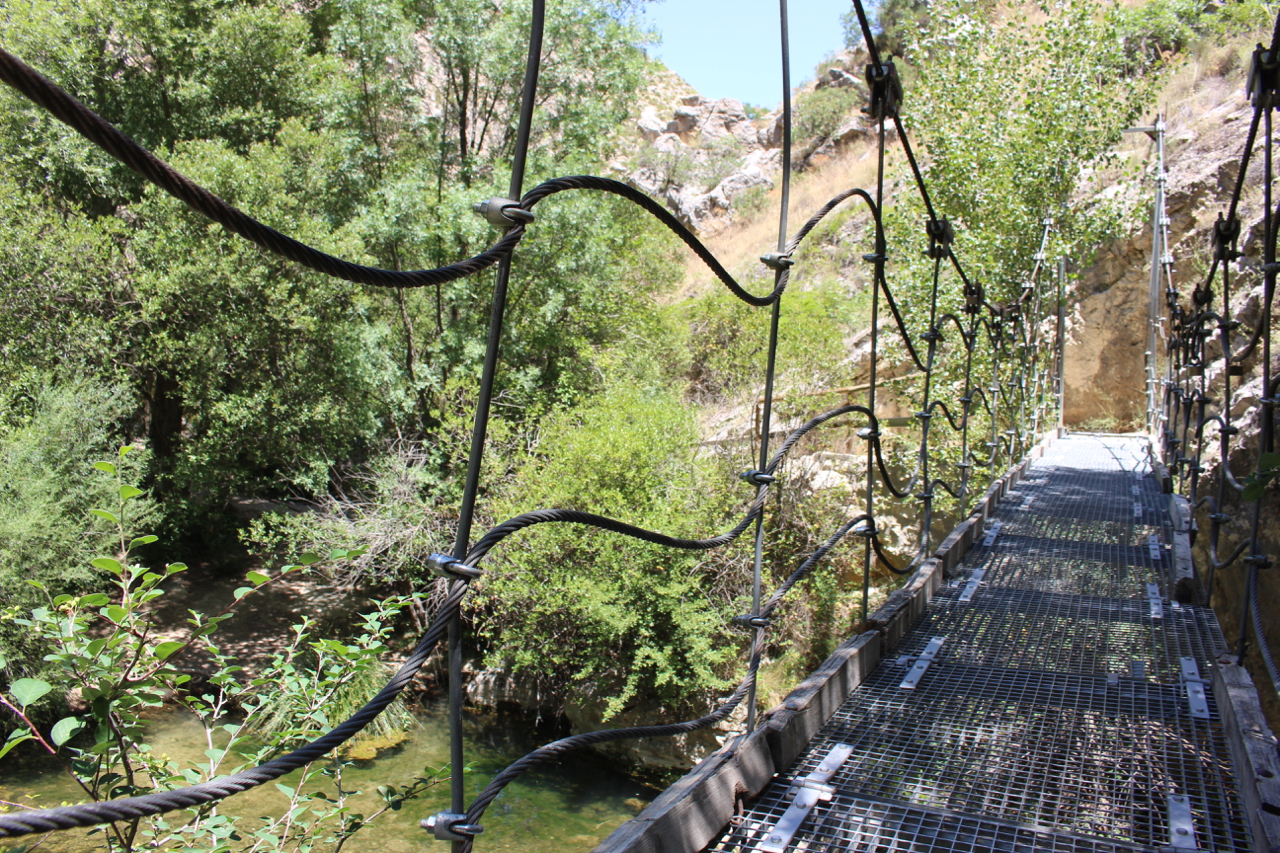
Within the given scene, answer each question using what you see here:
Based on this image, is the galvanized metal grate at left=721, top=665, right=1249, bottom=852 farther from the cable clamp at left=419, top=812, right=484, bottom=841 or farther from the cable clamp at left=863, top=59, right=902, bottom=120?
the cable clamp at left=863, top=59, right=902, bottom=120

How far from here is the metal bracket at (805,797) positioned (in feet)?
4.55

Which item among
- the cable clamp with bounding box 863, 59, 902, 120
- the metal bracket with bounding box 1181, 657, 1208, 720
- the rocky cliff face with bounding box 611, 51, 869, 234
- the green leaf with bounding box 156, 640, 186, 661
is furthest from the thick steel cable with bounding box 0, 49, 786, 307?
the rocky cliff face with bounding box 611, 51, 869, 234

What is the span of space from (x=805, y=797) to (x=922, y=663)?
0.87 meters

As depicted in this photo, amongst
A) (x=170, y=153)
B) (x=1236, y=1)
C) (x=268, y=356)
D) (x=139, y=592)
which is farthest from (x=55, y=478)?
(x=1236, y=1)

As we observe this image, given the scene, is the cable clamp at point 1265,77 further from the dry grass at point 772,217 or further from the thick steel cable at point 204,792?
the dry grass at point 772,217

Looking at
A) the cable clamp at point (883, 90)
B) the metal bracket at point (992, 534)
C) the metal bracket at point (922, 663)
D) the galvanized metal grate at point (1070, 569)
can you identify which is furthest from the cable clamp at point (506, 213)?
the metal bracket at point (992, 534)

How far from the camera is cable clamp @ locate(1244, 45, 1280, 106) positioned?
75.2 inches

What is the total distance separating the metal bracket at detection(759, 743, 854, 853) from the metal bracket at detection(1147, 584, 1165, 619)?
145 centimetres

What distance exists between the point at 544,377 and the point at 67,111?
1135 centimetres

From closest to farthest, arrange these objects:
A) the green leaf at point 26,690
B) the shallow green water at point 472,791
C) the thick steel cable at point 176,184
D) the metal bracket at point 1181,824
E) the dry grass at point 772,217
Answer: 1. the thick steel cable at point 176,184
2. the green leaf at point 26,690
3. the metal bracket at point 1181,824
4. the shallow green water at point 472,791
5. the dry grass at point 772,217

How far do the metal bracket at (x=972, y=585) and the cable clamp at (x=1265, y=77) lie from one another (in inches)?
65.8

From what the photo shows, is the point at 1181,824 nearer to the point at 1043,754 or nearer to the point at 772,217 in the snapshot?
the point at 1043,754

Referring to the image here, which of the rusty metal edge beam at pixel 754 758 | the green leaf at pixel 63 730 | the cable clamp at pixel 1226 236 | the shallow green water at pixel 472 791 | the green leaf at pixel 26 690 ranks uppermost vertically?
the cable clamp at pixel 1226 236

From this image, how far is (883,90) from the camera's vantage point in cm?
219
